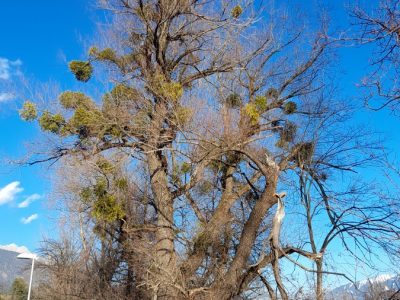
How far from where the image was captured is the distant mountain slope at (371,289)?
27.1ft

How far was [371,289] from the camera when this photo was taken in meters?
8.05

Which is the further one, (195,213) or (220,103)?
(195,213)

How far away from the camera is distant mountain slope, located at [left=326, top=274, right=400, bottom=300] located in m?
8.27

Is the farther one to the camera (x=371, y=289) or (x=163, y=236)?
(x=163, y=236)

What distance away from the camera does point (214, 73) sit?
11.1m

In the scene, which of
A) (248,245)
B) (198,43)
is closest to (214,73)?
(198,43)

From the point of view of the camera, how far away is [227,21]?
34.6 ft

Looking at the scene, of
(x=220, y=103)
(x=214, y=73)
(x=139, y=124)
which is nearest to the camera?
(x=139, y=124)

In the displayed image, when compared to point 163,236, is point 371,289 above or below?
below

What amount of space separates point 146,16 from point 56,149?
336cm

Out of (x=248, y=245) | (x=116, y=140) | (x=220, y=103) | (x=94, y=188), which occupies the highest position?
(x=220, y=103)

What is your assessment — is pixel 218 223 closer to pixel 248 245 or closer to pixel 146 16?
pixel 248 245

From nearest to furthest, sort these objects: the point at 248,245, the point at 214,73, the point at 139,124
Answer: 1. the point at 248,245
2. the point at 139,124
3. the point at 214,73

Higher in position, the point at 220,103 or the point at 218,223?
the point at 220,103
